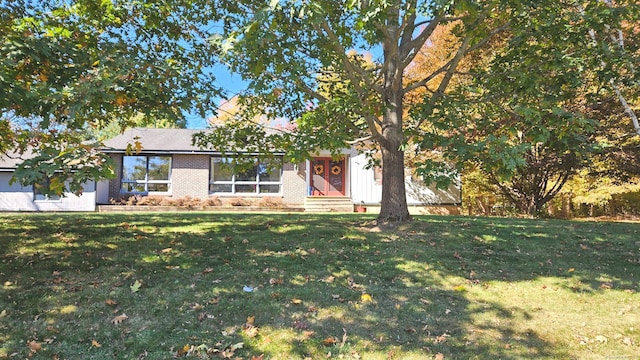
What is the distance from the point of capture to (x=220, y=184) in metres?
20.9

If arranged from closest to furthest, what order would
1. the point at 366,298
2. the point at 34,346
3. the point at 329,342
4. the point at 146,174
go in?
the point at 34,346
the point at 329,342
the point at 366,298
the point at 146,174

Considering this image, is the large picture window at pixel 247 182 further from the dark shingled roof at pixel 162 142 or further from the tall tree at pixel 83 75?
the tall tree at pixel 83 75

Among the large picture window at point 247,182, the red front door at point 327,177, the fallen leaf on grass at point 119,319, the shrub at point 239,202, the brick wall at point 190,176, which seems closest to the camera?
the fallen leaf on grass at point 119,319

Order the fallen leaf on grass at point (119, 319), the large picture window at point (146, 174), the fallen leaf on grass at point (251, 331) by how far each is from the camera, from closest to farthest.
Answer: the fallen leaf on grass at point (251, 331) → the fallen leaf on grass at point (119, 319) → the large picture window at point (146, 174)

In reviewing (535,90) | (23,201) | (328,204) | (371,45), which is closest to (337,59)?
(371,45)

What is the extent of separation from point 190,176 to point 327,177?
7025 mm

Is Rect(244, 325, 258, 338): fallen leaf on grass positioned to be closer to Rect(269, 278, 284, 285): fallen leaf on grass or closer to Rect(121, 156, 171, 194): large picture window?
Rect(269, 278, 284, 285): fallen leaf on grass

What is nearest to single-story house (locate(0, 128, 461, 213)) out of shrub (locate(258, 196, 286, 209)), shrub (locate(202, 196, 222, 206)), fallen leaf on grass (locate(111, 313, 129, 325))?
shrub (locate(258, 196, 286, 209))

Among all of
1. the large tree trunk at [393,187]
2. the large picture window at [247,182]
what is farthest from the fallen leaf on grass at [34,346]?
the large picture window at [247,182]

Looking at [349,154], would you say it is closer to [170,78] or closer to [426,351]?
[170,78]

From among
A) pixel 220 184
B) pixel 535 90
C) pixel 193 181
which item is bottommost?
pixel 220 184

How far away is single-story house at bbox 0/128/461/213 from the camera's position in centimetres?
2012

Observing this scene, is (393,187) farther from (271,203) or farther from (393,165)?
(271,203)

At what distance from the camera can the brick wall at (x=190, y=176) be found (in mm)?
20234
